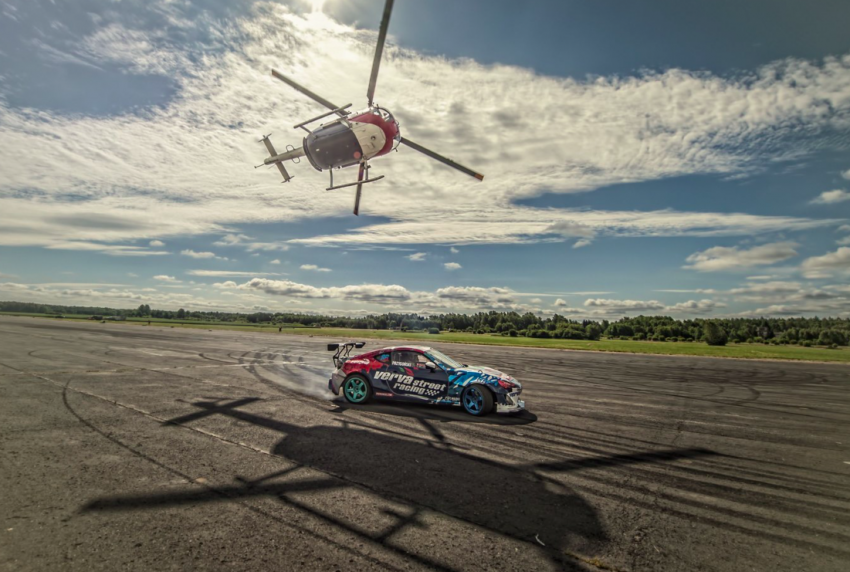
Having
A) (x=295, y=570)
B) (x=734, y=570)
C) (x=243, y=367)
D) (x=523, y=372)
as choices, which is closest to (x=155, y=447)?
(x=295, y=570)

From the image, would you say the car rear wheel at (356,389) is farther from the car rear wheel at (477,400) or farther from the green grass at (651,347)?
the green grass at (651,347)

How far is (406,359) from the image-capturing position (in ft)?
33.3

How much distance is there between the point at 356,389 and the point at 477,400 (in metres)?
3.18

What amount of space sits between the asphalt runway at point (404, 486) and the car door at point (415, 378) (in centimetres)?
42

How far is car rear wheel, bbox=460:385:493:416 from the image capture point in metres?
9.12

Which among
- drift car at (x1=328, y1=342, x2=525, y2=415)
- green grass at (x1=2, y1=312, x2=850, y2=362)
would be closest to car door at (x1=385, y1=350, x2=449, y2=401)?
drift car at (x1=328, y1=342, x2=525, y2=415)

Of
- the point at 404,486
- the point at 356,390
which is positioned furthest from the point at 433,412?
the point at 404,486

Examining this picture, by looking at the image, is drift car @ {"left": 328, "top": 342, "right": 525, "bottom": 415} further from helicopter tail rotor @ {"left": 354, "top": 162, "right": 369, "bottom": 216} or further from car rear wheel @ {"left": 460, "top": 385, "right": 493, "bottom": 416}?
helicopter tail rotor @ {"left": 354, "top": 162, "right": 369, "bottom": 216}

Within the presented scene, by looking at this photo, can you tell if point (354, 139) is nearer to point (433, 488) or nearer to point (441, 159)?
point (441, 159)

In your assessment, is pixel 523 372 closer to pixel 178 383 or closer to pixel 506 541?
pixel 178 383

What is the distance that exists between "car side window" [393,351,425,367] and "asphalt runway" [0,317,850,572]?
1.09 meters

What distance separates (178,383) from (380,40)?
1176cm

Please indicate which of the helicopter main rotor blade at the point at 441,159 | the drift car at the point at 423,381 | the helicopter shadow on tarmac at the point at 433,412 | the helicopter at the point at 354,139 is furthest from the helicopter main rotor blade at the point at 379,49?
the helicopter shadow on tarmac at the point at 433,412

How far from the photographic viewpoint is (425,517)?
4.39 metres
